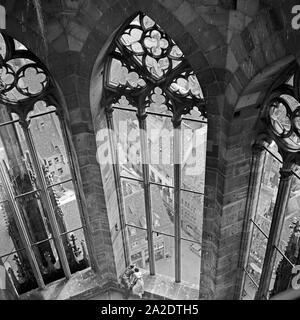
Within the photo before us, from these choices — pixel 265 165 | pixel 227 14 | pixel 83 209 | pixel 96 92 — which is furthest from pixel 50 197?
pixel 227 14

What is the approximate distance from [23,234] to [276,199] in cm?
567

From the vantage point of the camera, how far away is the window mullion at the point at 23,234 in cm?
1008

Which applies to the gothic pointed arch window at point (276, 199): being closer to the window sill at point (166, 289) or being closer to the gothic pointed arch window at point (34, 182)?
the window sill at point (166, 289)

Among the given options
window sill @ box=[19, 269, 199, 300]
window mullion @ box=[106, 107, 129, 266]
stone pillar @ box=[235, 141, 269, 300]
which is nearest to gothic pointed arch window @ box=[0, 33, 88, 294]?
window sill @ box=[19, 269, 199, 300]

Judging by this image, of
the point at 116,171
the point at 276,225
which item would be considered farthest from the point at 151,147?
the point at 276,225

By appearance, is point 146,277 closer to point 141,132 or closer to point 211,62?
point 141,132

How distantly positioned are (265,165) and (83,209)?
4.22 metres

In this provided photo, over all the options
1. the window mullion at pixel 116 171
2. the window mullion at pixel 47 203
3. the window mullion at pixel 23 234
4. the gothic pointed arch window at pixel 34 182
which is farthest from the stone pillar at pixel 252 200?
the window mullion at pixel 23 234

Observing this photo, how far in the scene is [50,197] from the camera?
1062 centimetres

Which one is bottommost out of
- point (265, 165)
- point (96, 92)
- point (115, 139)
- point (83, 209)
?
point (83, 209)

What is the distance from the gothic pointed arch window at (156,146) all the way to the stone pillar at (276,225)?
1.59 metres

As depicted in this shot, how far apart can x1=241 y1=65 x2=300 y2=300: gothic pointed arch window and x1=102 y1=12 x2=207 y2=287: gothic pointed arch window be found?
3.77ft

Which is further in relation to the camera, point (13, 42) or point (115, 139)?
point (115, 139)
